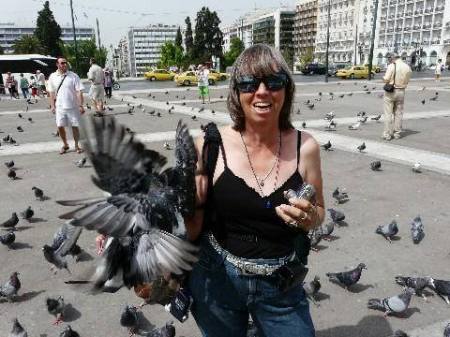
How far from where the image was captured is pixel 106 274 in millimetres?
1660

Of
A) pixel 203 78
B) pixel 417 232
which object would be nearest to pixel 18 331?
pixel 417 232

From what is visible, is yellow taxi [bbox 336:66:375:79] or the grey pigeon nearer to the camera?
the grey pigeon

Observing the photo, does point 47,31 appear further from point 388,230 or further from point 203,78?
point 388,230

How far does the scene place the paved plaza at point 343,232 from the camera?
3.91m

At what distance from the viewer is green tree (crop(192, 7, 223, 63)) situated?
3888 inches

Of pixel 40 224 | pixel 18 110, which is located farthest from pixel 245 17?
pixel 40 224

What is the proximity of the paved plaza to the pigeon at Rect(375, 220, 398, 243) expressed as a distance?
85 millimetres

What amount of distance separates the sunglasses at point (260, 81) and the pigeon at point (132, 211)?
0.56m

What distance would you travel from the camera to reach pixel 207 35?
99.1m

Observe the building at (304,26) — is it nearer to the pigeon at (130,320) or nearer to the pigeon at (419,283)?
the pigeon at (419,283)

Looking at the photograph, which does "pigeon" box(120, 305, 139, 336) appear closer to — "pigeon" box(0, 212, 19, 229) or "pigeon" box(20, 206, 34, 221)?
"pigeon" box(0, 212, 19, 229)

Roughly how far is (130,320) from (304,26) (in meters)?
158

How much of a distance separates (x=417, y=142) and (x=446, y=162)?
2.12 m

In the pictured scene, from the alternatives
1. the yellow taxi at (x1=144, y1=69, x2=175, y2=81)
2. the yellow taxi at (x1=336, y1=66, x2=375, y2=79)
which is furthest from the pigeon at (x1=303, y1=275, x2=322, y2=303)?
the yellow taxi at (x1=144, y1=69, x2=175, y2=81)
